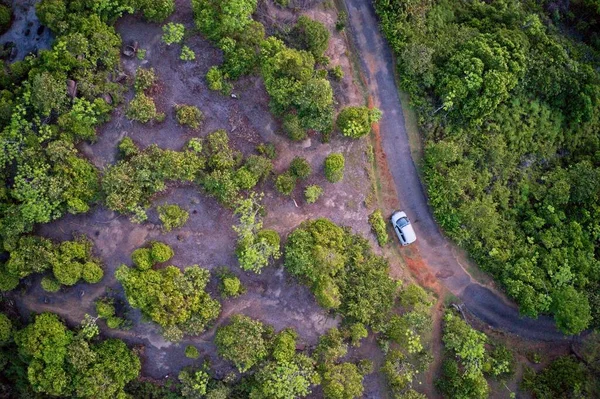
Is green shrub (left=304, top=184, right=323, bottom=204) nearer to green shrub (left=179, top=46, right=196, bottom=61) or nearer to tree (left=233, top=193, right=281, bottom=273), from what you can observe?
tree (left=233, top=193, right=281, bottom=273)

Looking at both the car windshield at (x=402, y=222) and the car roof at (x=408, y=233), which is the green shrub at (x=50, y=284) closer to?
the car windshield at (x=402, y=222)

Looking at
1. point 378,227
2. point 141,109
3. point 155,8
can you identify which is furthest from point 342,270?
point 155,8

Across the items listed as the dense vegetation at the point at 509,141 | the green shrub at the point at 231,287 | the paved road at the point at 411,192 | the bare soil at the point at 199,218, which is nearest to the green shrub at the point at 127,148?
the bare soil at the point at 199,218

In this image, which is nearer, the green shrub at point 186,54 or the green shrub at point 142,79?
the green shrub at point 142,79

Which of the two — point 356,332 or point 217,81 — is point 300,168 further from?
point 356,332

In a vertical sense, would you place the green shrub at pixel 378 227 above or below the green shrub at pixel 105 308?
above

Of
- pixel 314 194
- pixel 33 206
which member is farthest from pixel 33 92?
pixel 314 194

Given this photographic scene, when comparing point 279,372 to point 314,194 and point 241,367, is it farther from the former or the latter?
point 314,194
